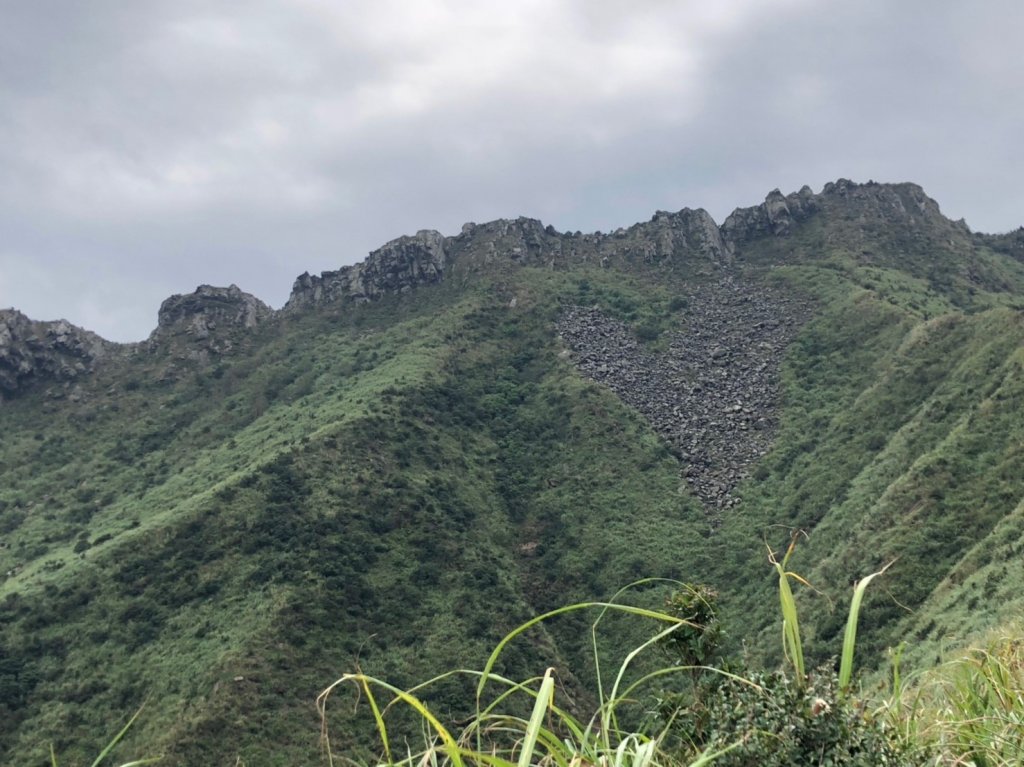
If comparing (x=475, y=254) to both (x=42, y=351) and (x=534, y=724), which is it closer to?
(x=42, y=351)

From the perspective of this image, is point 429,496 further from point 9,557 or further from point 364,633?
point 9,557

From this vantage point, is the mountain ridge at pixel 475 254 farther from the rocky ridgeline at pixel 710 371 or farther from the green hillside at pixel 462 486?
the rocky ridgeline at pixel 710 371

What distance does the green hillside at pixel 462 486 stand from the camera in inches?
1745

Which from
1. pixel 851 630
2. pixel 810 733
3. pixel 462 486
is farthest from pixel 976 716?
pixel 462 486

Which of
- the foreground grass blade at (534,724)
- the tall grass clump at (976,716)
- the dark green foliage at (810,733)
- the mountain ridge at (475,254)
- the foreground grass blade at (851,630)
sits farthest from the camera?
the mountain ridge at (475,254)

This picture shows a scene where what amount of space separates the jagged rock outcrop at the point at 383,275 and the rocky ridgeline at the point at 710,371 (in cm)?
2489

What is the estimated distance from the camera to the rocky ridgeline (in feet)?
251

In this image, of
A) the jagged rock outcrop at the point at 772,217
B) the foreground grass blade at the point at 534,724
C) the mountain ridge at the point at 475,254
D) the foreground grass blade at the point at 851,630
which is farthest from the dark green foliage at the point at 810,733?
the jagged rock outcrop at the point at 772,217

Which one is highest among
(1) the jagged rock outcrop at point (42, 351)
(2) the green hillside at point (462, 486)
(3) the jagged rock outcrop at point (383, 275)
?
(3) the jagged rock outcrop at point (383, 275)

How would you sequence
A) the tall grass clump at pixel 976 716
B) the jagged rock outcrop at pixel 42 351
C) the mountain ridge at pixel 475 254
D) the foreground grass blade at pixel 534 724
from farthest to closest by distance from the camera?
the mountain ridge at pixel 475 254
the jagged rock outcrop at pixel 42 351
the tall grass clump at pixel 976 716
the foreground grass blade at pixel 534 724

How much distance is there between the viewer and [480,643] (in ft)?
170

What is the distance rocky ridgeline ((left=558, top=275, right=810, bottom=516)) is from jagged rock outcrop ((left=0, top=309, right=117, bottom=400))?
6203 cm

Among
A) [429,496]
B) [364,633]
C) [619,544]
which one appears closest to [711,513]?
[619,544]

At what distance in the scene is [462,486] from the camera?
72.3 meters
